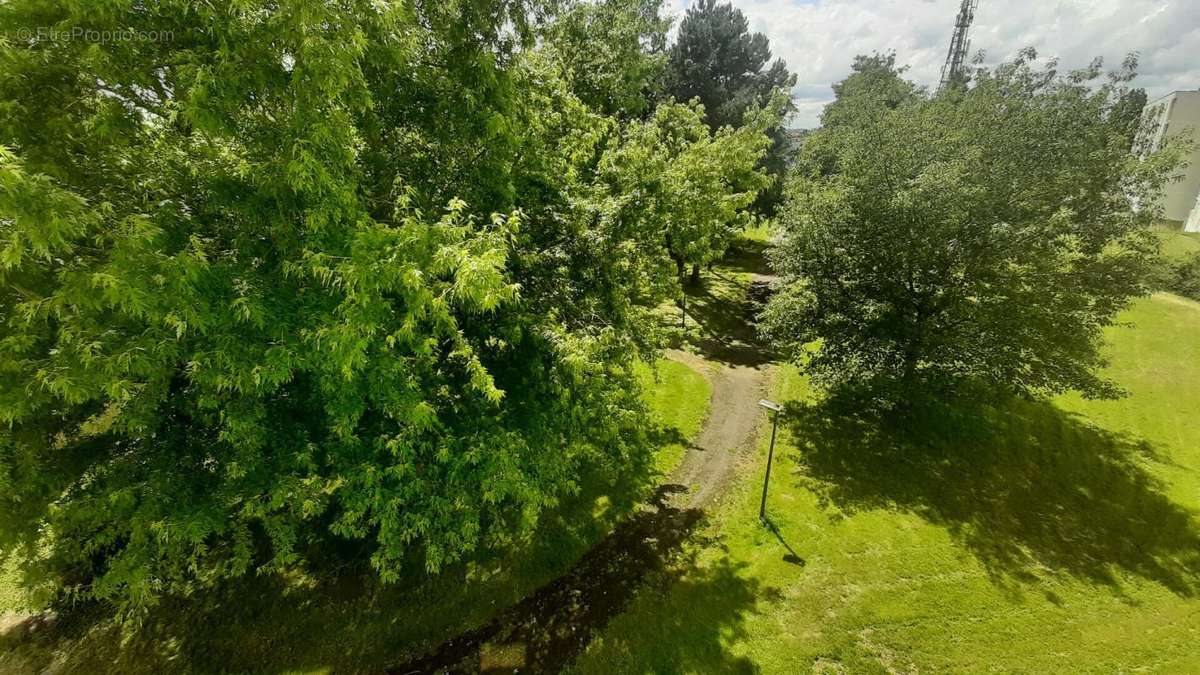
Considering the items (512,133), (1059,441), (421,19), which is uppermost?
Result: (421,19)

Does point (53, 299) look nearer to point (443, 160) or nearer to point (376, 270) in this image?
point (376, 270)

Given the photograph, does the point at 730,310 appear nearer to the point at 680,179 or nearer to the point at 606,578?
the point at 680,179

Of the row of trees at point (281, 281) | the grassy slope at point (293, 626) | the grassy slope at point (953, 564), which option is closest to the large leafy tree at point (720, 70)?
the grassy slope at point (953, 564)

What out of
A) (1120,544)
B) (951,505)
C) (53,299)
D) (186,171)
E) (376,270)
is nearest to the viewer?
(53,299)

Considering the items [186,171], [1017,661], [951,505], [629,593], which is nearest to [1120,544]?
[951,505]

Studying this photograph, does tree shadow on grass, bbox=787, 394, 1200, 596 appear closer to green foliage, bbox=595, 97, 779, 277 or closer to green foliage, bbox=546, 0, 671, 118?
green foliage, bbox=595, 97, 779, 277

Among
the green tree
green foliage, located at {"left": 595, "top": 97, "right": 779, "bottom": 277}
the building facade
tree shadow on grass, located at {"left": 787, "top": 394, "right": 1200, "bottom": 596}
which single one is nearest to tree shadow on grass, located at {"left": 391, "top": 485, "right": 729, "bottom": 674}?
the green tree
